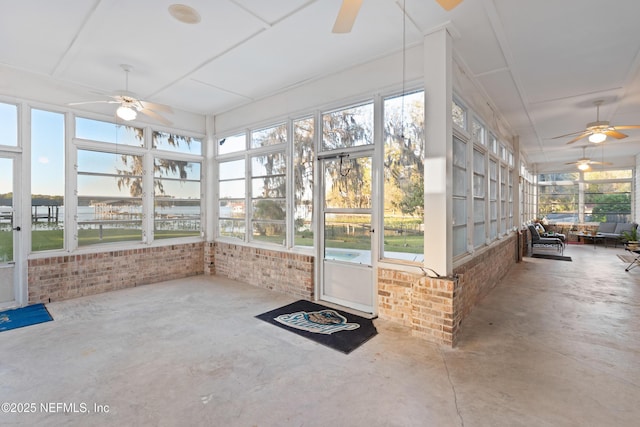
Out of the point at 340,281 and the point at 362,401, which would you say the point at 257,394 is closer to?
the point at 362,401

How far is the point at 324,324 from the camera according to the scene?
3.63 meters

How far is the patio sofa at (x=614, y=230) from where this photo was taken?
10305mm

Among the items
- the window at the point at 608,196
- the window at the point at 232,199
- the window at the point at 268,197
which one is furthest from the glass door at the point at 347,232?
the window at the point at 608,196

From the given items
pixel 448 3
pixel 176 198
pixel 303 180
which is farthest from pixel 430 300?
pixel 176 198

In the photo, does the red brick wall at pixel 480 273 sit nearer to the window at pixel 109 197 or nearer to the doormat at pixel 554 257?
the doormat at pixel 554 257

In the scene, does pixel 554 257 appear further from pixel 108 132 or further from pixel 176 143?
pixel 108 132

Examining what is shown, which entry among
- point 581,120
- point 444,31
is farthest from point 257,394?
point 581,120

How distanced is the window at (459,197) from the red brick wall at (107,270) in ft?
15.7

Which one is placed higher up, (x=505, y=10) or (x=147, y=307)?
(x=505, y=10)

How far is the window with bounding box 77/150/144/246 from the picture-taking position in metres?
4.85

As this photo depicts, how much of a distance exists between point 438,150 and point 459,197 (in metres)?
1.05

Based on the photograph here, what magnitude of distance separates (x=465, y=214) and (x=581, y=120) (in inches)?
174

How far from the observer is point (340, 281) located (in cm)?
432

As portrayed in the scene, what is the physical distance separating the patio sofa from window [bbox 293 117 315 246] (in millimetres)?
11418
